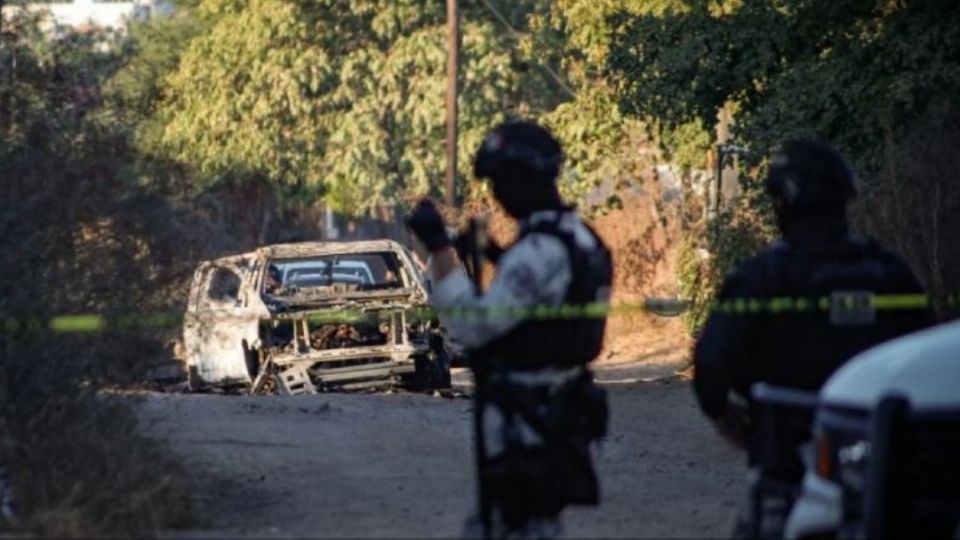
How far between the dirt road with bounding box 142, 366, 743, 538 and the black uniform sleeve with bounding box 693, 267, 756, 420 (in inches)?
107

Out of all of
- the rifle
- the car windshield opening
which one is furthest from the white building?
the rifle

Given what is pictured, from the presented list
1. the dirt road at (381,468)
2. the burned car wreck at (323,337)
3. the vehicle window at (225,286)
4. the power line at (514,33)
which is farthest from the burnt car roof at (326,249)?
the power line at (514,33)

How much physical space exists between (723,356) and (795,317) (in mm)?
302

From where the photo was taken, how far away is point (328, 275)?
22.5 meters

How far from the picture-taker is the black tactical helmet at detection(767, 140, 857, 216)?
728cm

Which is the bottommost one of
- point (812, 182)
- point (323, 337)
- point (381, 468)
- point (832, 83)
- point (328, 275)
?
point (381, 468)

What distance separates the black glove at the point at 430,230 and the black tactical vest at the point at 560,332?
264mm

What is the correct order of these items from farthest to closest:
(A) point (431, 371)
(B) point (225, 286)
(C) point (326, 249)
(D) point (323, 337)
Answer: (B) point (225, 286)
(C) point (326, 249)
(D) point (323, 337)
(A) point (431, 371)

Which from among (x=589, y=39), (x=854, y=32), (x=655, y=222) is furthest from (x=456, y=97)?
(x=854, y=32)

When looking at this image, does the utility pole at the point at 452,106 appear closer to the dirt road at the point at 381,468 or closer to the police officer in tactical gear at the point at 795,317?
the dirt road at the point at 381,468

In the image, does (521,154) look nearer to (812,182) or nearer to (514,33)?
(812,182)

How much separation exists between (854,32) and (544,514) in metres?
12.1

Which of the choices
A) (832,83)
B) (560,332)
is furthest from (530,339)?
(832,83)

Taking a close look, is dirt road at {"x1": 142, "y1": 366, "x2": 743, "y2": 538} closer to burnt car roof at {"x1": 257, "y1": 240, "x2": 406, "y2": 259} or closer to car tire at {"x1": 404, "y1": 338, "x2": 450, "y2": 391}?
car tire at {"x1": 404, "y1": 338, "x2": 450, "y2": 391}
